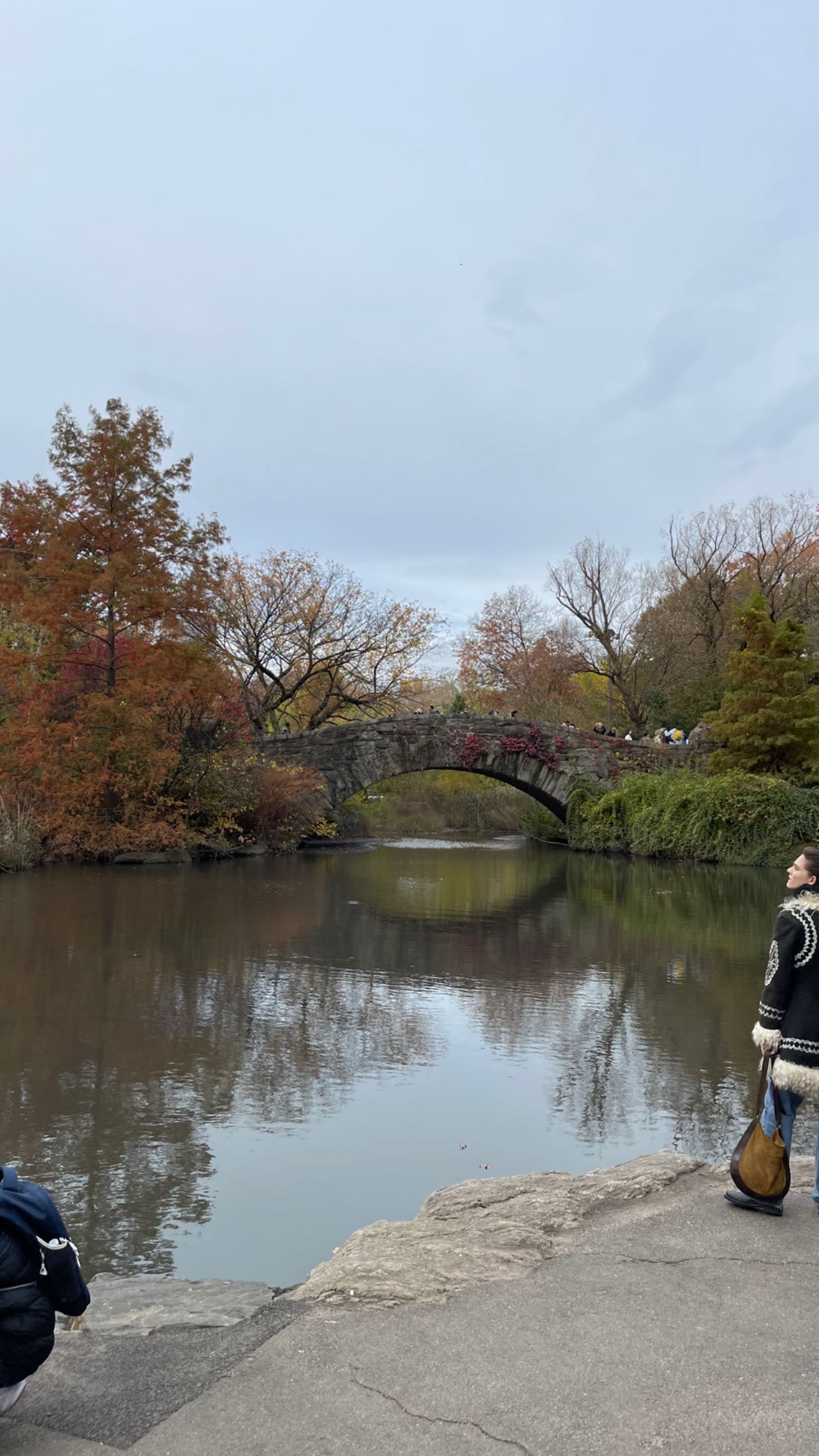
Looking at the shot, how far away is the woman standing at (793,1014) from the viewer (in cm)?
379

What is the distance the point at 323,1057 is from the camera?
22.0 feet

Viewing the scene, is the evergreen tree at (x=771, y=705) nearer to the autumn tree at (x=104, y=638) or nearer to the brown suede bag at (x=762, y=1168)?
the autumn tree at (x=104, y=638)

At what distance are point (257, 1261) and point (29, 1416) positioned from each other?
1.52 meters

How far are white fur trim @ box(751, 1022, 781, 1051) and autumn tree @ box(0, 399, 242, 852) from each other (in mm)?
15984

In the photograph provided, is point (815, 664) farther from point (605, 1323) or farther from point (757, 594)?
point (605, 1323)

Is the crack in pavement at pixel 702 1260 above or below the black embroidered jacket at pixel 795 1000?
below

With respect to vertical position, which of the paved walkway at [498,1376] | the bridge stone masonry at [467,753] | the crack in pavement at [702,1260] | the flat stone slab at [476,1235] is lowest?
the flat stone slab at [476,1235]

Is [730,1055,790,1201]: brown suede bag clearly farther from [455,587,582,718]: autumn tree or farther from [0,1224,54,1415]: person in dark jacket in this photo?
[455,587,582,718]: autumn tree

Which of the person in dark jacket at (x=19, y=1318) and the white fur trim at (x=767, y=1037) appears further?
the white fur trim at (x=767, y=1037)

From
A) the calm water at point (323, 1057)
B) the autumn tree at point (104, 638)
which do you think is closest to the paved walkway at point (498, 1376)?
the calm water at point (323, 1057)

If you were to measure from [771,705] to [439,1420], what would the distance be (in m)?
22.2

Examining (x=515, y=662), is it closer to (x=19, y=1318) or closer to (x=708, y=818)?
(x=708, y=818)

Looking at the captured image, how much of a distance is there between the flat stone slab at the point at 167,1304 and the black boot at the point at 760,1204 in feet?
5.60

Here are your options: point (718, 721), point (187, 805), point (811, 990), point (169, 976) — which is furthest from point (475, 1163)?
point (718, 721)
